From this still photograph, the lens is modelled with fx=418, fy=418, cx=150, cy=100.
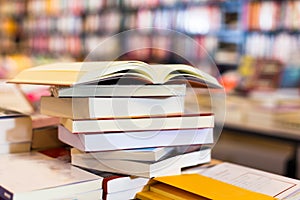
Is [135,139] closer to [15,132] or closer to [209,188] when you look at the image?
[209,188]

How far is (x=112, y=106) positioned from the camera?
2.23ft

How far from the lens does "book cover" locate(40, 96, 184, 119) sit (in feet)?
2.19

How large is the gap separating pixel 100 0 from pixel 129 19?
56 centimetres

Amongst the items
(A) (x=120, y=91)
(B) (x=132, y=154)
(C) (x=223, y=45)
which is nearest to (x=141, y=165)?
(B) (x=132, y=154)

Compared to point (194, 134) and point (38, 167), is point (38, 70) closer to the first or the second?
point (38, 167)

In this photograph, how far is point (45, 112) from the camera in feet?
2.52

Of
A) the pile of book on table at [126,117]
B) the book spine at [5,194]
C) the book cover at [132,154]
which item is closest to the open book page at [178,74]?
the pile of book on table at [126,117]

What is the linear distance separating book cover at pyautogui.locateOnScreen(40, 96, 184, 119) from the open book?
0.03m

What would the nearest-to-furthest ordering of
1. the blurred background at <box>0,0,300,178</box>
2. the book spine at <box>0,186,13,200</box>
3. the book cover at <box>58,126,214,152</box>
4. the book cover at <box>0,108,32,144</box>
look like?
1. the book spine at <box>0,186,13,200</box>
2. the book cover at <box>58,126,214,152</box>
3. the book cover at <box>0,108,32,144</box>
4. the blurred background at <box>0,0,300,178</box>

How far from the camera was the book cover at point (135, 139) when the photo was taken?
0.68 metres

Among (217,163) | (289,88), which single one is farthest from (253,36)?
(217,163)

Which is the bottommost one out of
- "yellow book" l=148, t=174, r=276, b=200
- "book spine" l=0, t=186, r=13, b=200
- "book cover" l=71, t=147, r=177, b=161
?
"yellow book" l=148, t=174, r=276, b=200

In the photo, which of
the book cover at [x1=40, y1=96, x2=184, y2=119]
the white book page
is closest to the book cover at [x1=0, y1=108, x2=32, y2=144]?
the book cover at [x1=40, y1=96, x2=184, y2=119]

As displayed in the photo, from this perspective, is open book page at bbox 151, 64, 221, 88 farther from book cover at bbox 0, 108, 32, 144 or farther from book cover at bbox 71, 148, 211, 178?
book cover at bbox 0, 108, 32, 144
